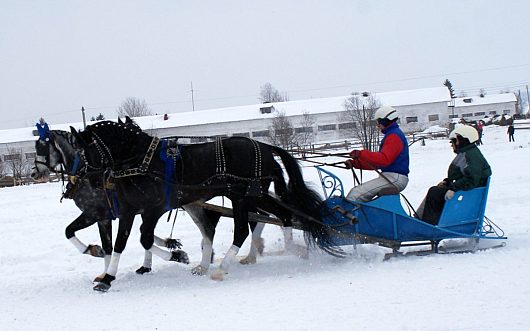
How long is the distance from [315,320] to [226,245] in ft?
14.7

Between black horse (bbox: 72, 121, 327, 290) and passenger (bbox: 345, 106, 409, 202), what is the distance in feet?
2.14

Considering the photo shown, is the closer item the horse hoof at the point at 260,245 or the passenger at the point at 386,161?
the passenger at the point at 386,161

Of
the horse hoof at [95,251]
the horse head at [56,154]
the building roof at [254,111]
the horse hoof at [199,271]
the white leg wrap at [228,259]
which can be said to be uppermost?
the building roof at [254,111]

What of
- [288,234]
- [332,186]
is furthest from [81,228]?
[332,186]

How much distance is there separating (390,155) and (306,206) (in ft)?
3.98

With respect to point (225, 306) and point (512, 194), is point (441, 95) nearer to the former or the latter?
point (512, 194)

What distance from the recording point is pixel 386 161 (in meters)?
6.91

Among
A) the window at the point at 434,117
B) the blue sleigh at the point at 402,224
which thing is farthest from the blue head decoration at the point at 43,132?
the window at the point at 434,117

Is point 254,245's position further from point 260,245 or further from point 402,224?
point 402,224

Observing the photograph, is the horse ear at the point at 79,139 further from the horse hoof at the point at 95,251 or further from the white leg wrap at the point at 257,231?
the white leg wrap at the point at 257,231

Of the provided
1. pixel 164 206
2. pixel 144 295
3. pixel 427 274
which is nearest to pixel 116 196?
pixel 164 206

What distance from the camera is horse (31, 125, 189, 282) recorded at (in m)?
6.81

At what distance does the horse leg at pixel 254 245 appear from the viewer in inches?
301

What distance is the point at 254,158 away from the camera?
23.8 feet
